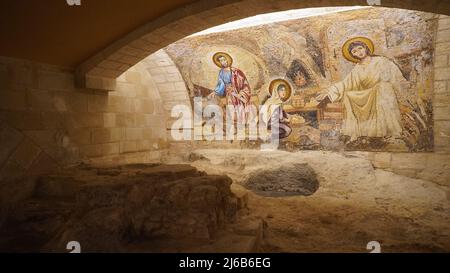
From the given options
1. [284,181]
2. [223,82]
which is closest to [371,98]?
[284,181]

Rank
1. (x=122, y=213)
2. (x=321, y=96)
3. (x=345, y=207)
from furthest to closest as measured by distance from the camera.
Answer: (x=321, y=96) < (x=345, y=207) < (x=122, y=213)

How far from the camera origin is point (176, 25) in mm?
4031

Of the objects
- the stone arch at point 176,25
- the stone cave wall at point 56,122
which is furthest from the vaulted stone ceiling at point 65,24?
the stone cave wall at point 56,122

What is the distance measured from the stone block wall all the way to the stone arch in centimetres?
40

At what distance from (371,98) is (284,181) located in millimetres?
2471

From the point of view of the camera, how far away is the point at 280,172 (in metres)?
6.14

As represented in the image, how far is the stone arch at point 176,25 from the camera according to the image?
344 cm

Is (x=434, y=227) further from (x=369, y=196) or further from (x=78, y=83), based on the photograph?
(x=78, y=83)

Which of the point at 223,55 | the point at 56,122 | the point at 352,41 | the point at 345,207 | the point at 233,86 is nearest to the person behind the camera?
the point at 345,207

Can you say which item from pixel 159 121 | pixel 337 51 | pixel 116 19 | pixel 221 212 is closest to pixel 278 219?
pixel 221 212

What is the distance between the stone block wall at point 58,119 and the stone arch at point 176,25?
40cm

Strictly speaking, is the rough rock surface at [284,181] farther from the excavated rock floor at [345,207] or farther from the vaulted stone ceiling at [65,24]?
the vaulted stone ceiling at [65,24]

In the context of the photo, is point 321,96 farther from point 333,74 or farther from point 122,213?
point 122,213

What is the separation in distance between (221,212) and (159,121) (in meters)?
5.26
